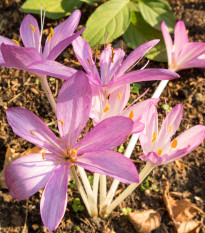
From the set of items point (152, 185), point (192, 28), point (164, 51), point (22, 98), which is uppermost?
point (192, 28)

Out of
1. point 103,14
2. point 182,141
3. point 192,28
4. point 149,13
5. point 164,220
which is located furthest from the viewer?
point 192,28

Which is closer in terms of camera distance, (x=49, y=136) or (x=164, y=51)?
(x=49, y=136)

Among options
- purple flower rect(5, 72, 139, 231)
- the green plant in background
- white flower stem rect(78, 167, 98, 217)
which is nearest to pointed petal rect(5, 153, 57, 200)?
purple flower rect(5, 72, 139, 231)

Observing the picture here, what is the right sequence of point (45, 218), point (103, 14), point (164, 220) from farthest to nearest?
1. point (103, 14)
2. point (164, 220)
3. point (45, 218)

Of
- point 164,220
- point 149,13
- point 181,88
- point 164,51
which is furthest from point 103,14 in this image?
point 164,220

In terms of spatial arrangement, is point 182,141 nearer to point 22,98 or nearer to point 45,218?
point 45,218
